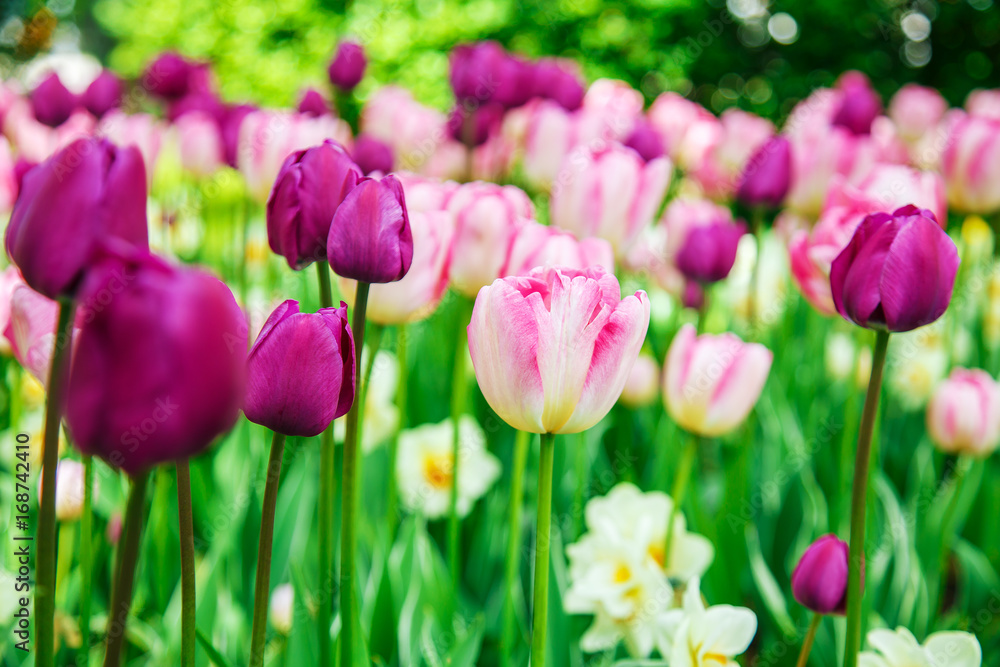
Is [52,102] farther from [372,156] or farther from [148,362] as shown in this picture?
[148,362]

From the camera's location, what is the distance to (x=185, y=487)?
1.91 ft

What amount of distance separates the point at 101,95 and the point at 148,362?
7.42 ft

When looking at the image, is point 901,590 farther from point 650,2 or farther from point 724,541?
point 650,2

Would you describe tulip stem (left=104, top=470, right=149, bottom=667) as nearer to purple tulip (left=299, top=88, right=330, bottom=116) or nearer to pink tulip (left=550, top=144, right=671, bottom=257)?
pink tulip (left=550, top=144, right=671, bottom=257)

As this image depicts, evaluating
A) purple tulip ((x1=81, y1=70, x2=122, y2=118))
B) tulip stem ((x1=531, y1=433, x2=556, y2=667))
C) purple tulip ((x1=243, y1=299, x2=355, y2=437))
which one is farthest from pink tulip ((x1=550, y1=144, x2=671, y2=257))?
purple tulip ((x1=81, y1=70, x2=122, y2=118))

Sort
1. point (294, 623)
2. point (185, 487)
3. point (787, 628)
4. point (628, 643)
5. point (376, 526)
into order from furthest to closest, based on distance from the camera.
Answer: point (376, 526), point (787, 628), point (628, 643), point (294, 623), point (185, 487)

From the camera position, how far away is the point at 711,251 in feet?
5.06

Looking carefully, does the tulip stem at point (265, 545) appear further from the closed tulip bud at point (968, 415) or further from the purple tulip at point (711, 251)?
the closed tulip bud at point (968, 415)

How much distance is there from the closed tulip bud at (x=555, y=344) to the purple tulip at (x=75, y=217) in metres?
0.33

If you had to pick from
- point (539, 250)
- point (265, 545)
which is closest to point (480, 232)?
point (539, 250)

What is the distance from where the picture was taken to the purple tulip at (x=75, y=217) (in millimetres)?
505

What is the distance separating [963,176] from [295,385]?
1.88 meters

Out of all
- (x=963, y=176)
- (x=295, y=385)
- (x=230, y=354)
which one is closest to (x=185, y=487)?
(x=295, y=385)

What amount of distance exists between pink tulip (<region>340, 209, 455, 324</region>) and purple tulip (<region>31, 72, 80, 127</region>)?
1690 mm
